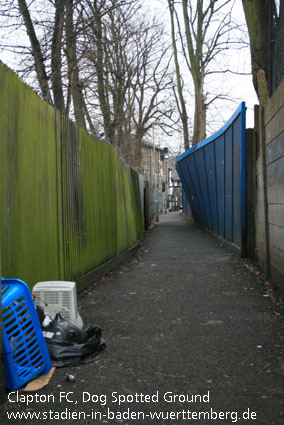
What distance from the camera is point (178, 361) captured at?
3855 mm

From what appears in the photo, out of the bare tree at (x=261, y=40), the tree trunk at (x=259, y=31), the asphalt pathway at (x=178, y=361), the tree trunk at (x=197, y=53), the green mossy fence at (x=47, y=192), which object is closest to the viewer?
the asphalt pathway at (x=178, y=361)

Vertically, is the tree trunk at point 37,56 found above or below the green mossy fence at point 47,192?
above

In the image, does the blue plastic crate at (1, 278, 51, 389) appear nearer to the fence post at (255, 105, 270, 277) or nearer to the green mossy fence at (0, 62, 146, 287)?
the green mossy fence at (0, 62, 146, 287)

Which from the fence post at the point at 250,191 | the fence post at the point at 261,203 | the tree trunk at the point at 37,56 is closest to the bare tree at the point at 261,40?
the fence post at the point at 250,191

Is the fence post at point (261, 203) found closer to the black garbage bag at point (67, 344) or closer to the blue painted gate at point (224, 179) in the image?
the blue painted gate at point (224, 179)

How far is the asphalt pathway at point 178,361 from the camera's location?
9.65 ft

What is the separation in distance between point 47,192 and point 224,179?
25.0 feet

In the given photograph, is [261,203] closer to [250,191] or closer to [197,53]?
[250,191]

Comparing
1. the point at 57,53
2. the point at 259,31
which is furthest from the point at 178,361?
the point at 57,53

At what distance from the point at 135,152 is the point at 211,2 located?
1112 centimetres

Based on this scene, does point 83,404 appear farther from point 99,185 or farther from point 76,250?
point 99,185

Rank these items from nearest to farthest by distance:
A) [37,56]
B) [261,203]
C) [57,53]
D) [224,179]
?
[261,203]
[37,56]
[57,53]
[224,179]

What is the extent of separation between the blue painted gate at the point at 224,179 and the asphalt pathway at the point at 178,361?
8.93 ft

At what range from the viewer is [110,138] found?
58.5 feet
